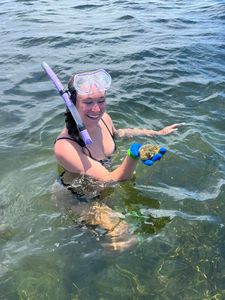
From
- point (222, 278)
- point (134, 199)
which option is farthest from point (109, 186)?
point (222, 278)

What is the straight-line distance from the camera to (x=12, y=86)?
8.38m

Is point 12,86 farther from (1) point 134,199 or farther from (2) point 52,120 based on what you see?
(1) point 134,199

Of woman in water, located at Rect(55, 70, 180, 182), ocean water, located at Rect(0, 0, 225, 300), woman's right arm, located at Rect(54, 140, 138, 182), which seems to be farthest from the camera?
woman's right arm, located at Rect(54, 140, 138, 182)

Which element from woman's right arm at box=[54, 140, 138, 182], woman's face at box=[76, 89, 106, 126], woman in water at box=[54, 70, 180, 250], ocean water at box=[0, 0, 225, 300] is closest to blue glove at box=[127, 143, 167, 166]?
woman in water at box=[54, 70, 180, 250]

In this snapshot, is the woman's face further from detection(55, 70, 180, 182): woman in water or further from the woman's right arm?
the woman's right arm

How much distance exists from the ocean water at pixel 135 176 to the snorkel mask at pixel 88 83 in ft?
4.07

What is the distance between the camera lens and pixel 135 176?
5363 mm

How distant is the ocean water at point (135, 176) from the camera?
156 inches

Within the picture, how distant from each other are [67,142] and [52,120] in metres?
2.66

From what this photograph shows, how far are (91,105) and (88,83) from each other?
0.23 metres

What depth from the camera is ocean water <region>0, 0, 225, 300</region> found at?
13.0ft

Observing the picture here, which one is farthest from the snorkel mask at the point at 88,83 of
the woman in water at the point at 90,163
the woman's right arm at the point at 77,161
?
the woman's right arm at the point at 77,161

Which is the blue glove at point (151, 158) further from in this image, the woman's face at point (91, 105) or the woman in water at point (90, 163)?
the woman's face at point (91, 105)

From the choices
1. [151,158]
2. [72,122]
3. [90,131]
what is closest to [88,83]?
[72,122]
